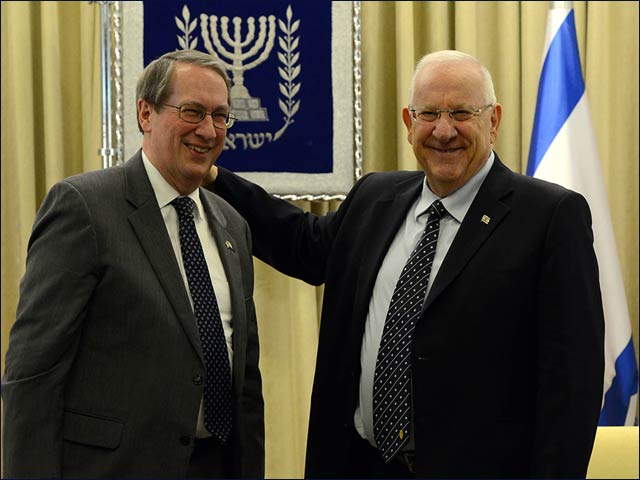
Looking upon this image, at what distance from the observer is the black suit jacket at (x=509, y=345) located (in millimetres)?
2381

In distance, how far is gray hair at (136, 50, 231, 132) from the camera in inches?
95.7

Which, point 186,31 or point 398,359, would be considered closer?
point 398,359

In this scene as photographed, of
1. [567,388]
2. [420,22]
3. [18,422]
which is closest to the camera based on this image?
[18,422]

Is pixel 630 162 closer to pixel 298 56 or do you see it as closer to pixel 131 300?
pixel 298 56

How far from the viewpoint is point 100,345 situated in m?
2.25

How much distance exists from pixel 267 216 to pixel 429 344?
33.0 inches

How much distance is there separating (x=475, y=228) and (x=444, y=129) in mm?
285

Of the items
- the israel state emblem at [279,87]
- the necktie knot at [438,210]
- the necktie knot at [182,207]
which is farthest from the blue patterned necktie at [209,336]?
the israel state emblem at [279,87]

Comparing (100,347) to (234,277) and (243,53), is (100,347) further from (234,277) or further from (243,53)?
(243,53)

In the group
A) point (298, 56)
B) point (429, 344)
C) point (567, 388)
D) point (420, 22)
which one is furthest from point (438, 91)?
point (420, 22)

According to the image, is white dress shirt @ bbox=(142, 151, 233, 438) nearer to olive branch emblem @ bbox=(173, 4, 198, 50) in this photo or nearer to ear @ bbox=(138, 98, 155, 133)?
ear @ bbox=(138, 98, 155, 133)

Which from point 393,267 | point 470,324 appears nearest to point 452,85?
point 393,267

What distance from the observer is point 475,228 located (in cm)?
254

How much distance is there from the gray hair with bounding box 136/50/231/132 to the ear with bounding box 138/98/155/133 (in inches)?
0.5
